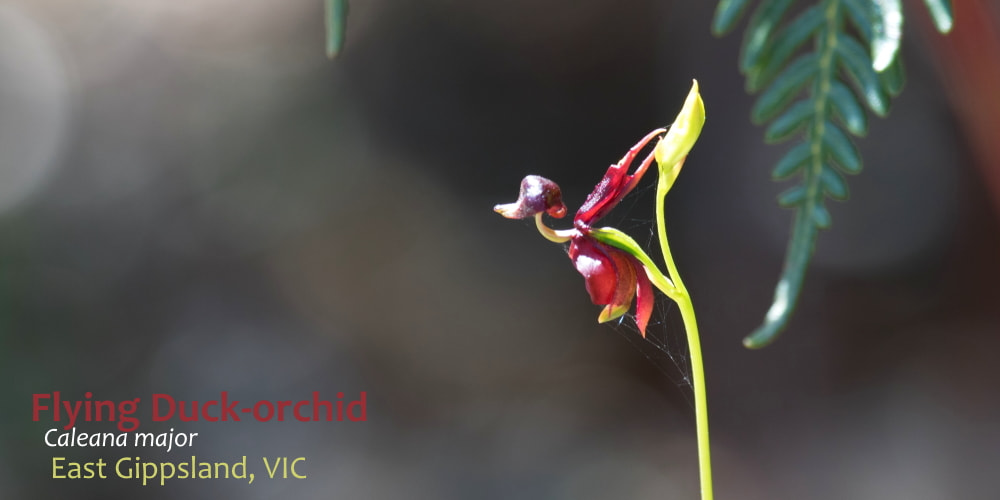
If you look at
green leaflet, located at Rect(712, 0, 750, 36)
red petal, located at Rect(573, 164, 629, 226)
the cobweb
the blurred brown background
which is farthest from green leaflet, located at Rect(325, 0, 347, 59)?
the blurred brown background

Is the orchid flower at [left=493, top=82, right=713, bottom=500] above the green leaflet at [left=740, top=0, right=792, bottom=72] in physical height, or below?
above

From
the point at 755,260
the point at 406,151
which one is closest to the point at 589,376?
the point at 755,260

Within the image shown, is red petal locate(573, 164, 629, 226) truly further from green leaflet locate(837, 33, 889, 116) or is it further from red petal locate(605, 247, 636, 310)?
green leaflet locate(837, 33, 889, 116)

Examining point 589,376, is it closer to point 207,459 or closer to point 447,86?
point 447,86

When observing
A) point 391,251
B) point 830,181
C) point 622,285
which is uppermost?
point 391,251

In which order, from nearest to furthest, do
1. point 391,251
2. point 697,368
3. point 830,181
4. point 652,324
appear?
point 830,181, point 697,368, point 652,324, point 391,251

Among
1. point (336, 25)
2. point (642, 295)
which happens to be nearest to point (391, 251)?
point (642, 295)

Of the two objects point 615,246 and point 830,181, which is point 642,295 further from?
point 830,181
